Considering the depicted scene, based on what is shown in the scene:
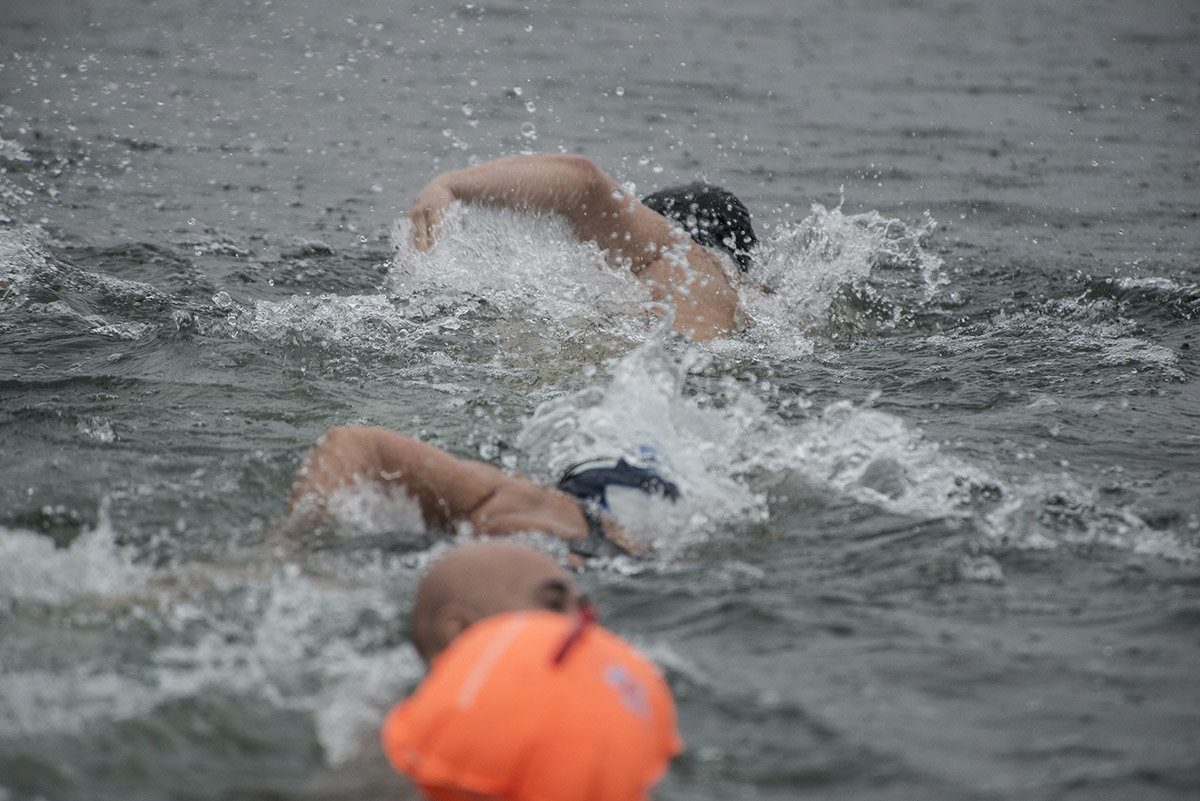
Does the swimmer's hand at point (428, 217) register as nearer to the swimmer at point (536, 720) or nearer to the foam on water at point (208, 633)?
the foam on water at point (208, 633)

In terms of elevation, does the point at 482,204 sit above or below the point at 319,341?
above

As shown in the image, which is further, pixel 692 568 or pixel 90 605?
pixel 692 568

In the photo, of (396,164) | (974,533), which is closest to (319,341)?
(974,533)

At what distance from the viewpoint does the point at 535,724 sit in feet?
7.56

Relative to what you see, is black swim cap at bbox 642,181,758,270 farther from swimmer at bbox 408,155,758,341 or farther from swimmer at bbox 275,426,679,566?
swimmer at bbox 275,426,679,566

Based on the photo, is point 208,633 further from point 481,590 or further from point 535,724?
point 535,724

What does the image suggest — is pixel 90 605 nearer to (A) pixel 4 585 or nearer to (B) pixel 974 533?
(A) pixel 4 585

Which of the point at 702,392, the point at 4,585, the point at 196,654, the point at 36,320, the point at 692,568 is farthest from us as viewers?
the point at 36,320

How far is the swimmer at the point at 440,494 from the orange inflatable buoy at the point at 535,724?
48.8 inches

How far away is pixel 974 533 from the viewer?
12.9 ft

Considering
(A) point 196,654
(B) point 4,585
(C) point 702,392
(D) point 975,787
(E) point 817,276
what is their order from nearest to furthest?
(D) point 975,787 < (A) point 196,654 < (B) point 4,585 < (C) point 702,392 < (E) point 817,276

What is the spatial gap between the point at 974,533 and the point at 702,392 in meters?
1.65

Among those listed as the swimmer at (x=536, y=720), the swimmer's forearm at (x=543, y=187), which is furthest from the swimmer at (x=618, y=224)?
the swimmer at (x=536, y=720)

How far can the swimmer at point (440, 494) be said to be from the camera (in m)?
3.60
